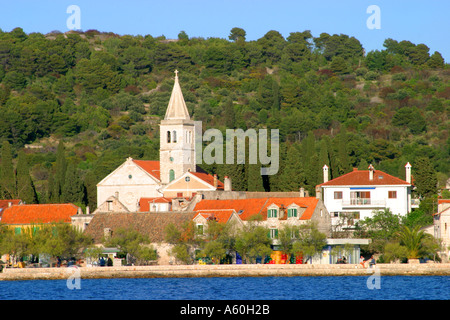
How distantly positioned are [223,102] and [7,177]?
216 ft

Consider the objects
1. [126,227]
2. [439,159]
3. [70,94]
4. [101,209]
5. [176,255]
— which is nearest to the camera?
[176,255]

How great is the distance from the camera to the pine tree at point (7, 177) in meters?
83.0

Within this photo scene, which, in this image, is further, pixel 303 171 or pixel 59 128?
pixel 59 128

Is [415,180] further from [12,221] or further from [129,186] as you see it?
[12,221]

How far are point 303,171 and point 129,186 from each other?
50.7ft

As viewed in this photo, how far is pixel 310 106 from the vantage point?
461 ft

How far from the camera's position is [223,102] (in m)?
147

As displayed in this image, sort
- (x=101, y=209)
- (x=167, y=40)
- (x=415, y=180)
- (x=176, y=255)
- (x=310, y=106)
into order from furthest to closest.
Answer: (x=167, y=40) → (x=310, y=106) → (x=415, y=180) → (x=101, y=209) → (x=176, y=255)

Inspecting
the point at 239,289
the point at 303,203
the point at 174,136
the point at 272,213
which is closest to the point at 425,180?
the point at 303,203

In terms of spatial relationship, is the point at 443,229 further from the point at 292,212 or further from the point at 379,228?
the point at 292,212

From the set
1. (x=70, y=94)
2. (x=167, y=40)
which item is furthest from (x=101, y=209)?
(x=167, y=40)

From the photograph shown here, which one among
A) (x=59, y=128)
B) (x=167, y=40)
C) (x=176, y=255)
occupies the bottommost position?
(x=176, y=255)

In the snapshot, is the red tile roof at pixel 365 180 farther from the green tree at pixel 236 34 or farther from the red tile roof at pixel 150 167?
the green tree at pixel 236 34

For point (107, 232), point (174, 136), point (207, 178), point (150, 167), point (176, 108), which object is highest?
point (176, 108)
